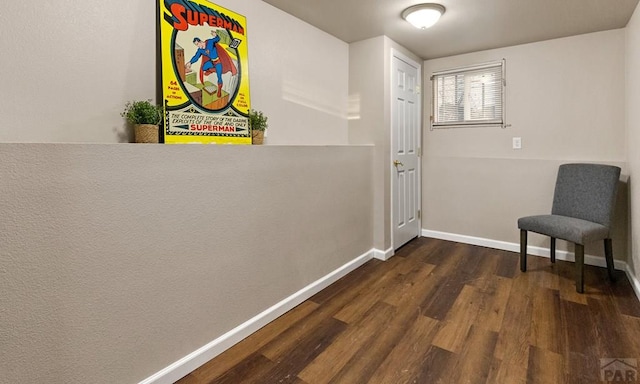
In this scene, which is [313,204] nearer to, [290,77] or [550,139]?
[290,77]

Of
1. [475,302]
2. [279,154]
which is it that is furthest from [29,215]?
[475,302]

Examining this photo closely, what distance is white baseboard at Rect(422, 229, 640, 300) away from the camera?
2.79m

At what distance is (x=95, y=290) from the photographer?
1368 mm

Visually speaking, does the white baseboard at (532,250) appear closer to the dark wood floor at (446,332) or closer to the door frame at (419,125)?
the dark wood floor at (446,332)

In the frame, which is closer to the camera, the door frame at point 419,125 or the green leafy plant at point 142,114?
the green leafy plant at point 142,114

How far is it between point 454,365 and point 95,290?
1755 millimetres

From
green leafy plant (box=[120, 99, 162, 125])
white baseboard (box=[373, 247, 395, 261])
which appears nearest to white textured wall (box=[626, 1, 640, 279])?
white baseboard (box=[373, 247, 395, 261])

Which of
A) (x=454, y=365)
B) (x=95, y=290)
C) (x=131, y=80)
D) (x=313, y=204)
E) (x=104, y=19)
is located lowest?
(x=454, y=365)

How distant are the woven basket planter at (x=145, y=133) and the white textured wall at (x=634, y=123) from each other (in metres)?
3.23

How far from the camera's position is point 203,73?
1.96m

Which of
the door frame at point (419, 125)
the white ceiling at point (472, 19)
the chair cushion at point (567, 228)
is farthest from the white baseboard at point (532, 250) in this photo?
the white ceiling at point (472, 19)

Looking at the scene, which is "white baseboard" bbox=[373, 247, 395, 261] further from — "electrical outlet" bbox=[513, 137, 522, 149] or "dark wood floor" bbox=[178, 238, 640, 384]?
"electrical outlet" bbox=[513, 137, 522, 149]

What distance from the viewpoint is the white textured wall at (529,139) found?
3.05 m

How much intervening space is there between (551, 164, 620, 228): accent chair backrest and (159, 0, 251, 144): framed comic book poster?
2862mm
